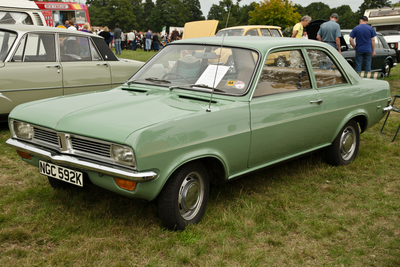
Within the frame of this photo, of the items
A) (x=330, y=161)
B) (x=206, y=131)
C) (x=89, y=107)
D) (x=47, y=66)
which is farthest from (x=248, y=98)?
(x=47, y=66)

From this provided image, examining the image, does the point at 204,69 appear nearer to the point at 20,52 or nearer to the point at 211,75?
the point at 211,75

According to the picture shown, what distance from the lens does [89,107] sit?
3.21m

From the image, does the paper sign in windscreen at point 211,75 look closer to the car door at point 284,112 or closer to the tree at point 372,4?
the car door at point 284,112

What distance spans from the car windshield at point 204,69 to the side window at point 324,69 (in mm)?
977

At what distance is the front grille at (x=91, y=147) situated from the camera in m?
2.79

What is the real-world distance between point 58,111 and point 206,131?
1.25 m

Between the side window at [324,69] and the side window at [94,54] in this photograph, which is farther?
the side window at [94,54]

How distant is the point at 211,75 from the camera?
11.9 ft

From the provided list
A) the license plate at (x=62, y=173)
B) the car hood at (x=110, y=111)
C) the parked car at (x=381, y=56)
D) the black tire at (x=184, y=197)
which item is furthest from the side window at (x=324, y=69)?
the parked car at (x=381, y=56)

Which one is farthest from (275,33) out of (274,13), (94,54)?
(274,13)

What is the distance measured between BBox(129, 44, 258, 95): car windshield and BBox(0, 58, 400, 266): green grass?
1.17 metres

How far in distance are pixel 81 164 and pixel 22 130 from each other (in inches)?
34.9

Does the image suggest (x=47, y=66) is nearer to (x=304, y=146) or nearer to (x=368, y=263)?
(x=304, y=146)

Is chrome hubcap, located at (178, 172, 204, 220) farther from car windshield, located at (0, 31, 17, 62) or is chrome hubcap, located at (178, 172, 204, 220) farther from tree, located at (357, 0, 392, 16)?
tree, located at (357, 0, 392, 16)
